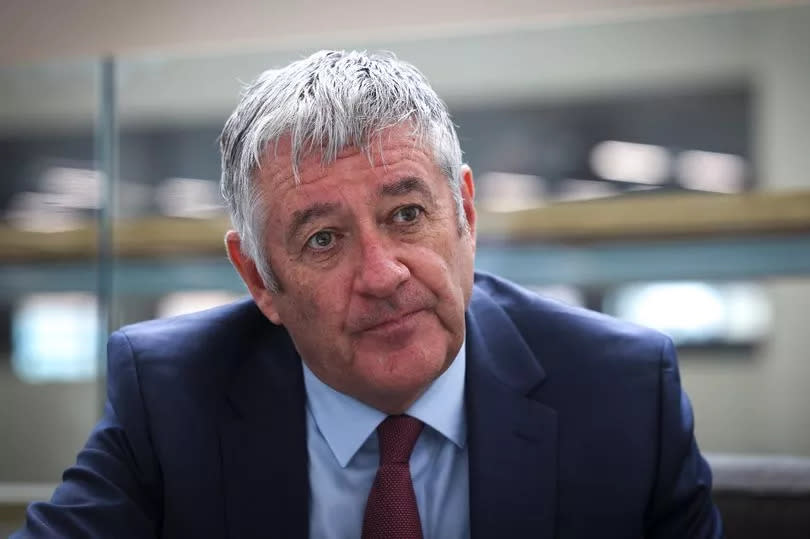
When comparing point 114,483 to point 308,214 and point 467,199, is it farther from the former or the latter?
point 467,199

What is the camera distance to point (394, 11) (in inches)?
102

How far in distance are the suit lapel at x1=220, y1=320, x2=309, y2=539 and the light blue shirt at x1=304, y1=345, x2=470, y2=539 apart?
4 cm

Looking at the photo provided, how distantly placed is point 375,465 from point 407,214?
0.42 metres

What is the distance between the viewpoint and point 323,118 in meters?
1.25

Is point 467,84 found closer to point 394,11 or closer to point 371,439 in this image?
point 394,11

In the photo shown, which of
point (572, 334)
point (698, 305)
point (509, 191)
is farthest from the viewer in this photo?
point (698, 305)

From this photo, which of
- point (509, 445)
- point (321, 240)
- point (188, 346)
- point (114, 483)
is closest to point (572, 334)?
point (509, 445)

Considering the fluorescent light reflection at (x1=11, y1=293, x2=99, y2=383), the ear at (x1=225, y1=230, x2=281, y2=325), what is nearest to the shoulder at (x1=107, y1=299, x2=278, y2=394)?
the ear at (x1=225, y1=230, x2=281, y2=325)

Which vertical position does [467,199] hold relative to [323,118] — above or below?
below

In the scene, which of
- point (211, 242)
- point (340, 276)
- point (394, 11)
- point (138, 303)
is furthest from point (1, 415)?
point (340, 276)

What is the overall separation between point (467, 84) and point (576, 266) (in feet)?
1.90

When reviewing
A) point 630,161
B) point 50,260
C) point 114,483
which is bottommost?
point 114,483

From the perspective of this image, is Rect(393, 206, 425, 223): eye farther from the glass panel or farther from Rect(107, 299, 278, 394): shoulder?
the glass panel

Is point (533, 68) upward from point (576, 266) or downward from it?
upward
